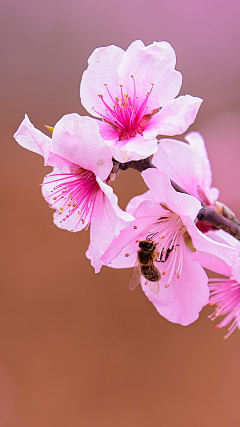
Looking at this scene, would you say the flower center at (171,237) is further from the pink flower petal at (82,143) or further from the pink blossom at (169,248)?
the pink flower petal at (82,143)

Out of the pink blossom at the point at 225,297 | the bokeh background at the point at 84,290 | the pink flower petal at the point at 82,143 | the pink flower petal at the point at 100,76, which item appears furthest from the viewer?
the bokeh background at the point at 84,290

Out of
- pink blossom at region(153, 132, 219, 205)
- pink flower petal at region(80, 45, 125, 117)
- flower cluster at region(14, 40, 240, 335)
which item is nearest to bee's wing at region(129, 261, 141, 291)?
flower cluster at region(14, 40, 240, 335)

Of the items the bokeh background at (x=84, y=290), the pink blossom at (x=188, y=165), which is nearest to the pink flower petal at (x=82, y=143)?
the pink blossom at (x=188, y=165)

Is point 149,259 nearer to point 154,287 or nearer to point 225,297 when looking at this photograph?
point 154,287

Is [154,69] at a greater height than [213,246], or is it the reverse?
[154,69]

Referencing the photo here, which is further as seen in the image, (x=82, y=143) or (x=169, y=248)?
(x=169, y=248)

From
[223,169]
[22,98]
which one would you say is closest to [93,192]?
[223,169]

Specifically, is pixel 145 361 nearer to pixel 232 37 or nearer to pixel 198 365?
pixel 198 365

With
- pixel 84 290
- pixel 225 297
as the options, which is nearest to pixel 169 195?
pixel 225 297
